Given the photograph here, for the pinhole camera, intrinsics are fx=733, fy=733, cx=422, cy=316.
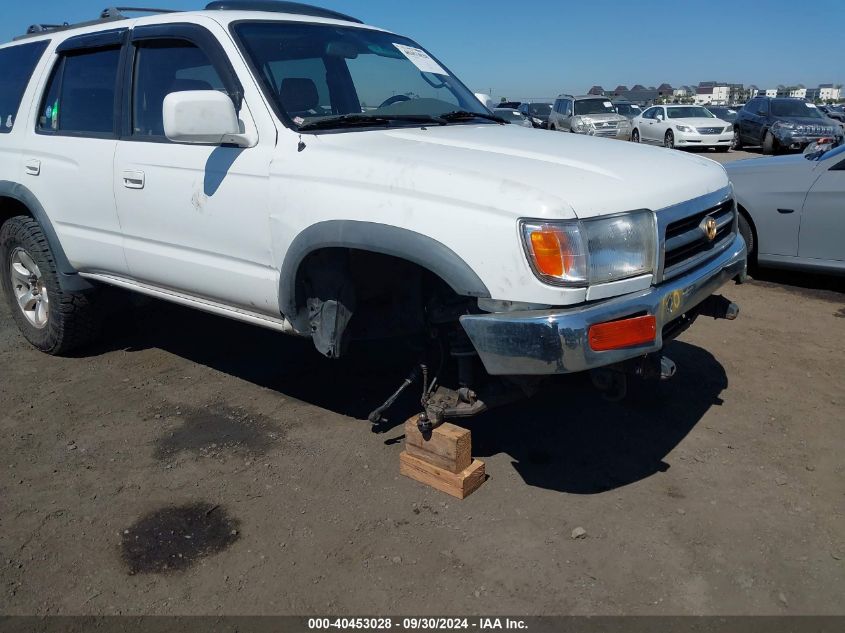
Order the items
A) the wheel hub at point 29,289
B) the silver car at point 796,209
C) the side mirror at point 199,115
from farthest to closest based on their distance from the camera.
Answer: the silver car at point 796,209 < the wheel hub at point 29,289 < the side mirror at point 199,115

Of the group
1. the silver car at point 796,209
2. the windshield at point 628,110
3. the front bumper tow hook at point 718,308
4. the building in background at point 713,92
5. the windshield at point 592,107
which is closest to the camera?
the front bumper tow hook at point 718,308

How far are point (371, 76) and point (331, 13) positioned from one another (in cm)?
62

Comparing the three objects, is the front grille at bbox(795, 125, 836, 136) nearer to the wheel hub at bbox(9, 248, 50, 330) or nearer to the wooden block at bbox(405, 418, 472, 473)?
the wooden block at bbox(405, 418, 472, 473)

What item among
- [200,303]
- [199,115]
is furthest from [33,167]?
[199,115]

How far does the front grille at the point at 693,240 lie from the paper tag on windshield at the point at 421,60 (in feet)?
6.10

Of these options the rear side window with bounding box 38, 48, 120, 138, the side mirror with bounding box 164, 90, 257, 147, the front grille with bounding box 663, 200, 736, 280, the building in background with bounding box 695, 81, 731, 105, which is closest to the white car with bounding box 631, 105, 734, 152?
the front grille with bounding box 663, 200, 736, 280

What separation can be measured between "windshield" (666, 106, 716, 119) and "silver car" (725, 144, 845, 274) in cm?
1658

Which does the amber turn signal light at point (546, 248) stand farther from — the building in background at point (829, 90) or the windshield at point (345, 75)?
the building in background at point (829, 90)

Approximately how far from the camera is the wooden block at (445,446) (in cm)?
323

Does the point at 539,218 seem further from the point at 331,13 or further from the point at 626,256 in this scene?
the point at 331,13

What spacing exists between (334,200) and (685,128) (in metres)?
20.5

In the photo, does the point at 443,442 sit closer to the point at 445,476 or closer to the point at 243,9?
the point at 445,476

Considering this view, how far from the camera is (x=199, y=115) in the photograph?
314cm

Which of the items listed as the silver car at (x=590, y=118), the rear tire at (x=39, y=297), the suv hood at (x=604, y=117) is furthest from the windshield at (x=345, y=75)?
the suv hood at (x=604, y=117)
